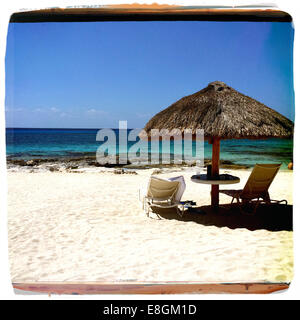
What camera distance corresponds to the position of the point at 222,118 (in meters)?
4.38

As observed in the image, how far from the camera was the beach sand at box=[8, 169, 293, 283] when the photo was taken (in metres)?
2.61

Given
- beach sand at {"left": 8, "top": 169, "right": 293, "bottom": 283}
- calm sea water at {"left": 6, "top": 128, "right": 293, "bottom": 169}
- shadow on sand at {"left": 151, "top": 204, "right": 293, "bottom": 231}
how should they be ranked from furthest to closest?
calm sea water at {"left": 6, "top": 128, "right": 293, "bottom": 169}
shadow on sand at {"left": 151, "top": 204, "right": 293, "bottom": 231}
beach sand at {"left": 8, "top": 169, "right": 293, "bottom": 283}

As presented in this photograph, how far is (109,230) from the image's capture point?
3.90m

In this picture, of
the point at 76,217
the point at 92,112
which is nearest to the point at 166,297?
the point at 76,217

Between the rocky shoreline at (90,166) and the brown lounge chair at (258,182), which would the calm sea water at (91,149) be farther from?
the brown lounge chair at (258,182)

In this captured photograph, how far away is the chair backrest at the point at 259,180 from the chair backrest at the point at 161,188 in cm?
109

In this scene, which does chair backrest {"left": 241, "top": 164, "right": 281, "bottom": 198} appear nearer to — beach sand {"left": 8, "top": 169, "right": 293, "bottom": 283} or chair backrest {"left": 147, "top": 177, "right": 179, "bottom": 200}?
beach sand {"left": 8, "top": 169, "right": 293, "bottom": 283}

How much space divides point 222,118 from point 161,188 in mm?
1471

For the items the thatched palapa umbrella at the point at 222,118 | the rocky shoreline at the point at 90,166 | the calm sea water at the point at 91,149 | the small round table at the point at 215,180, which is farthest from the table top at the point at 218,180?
the calm sea water at the point at 91,149

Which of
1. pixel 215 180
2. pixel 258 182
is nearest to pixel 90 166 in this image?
pixel 215 180

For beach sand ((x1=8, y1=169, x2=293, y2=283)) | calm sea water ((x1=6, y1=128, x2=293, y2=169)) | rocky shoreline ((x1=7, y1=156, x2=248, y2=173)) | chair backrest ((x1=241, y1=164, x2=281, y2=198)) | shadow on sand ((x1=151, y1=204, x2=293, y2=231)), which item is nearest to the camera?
beach sand ((x1=8, y1=169, x2=293, y2=283))

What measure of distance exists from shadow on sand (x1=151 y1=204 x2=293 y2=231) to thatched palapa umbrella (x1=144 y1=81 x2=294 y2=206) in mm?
317

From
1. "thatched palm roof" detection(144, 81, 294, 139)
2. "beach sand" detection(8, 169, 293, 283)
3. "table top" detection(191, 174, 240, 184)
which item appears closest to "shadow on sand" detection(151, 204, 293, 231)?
"beach sand" detection(8, 169, 293, 283)

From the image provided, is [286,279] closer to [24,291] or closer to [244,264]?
[244,264]
